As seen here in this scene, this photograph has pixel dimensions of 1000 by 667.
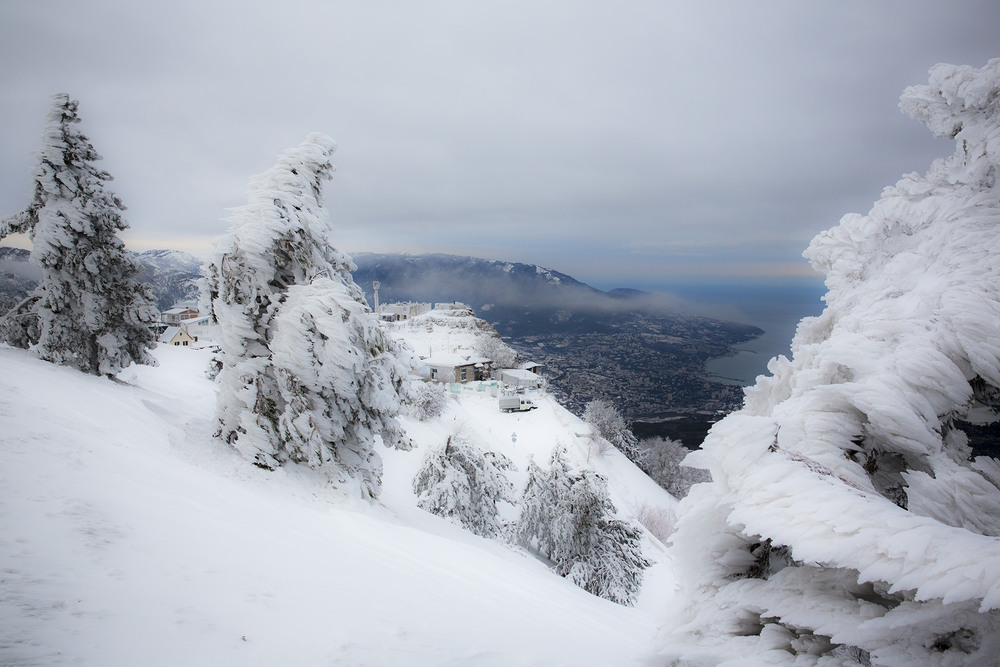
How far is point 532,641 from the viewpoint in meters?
4.22

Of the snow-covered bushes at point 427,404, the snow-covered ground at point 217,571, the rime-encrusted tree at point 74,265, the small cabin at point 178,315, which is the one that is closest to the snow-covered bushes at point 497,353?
the snow-covered bushes at point 427,404

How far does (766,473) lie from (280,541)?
5.45 metres

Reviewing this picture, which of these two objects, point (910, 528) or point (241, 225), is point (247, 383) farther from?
point (910, 528)

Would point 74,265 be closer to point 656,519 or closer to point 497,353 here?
point 656,519

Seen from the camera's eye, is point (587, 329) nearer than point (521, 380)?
No

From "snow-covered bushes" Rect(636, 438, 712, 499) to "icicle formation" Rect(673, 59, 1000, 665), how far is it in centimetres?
3597

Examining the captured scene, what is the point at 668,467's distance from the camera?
127 ft


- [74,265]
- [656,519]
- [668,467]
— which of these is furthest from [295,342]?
[668,467]

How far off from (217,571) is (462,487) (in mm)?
10869

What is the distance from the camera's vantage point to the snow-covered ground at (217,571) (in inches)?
113

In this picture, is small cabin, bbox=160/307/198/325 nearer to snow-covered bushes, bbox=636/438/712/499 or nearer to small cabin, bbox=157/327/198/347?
small cabin, bbox=157/327/198/347

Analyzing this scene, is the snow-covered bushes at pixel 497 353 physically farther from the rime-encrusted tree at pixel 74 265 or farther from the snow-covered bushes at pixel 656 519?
the rime-encrusted tree at pixel 74 265

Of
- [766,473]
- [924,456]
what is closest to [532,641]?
[766,473]

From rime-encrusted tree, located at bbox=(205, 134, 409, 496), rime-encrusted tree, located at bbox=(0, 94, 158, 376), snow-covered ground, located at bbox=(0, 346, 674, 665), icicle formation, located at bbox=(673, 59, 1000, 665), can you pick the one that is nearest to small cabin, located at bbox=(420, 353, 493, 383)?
rime-encrusted tree, located at bbox=(0, 94, 158, 376)
